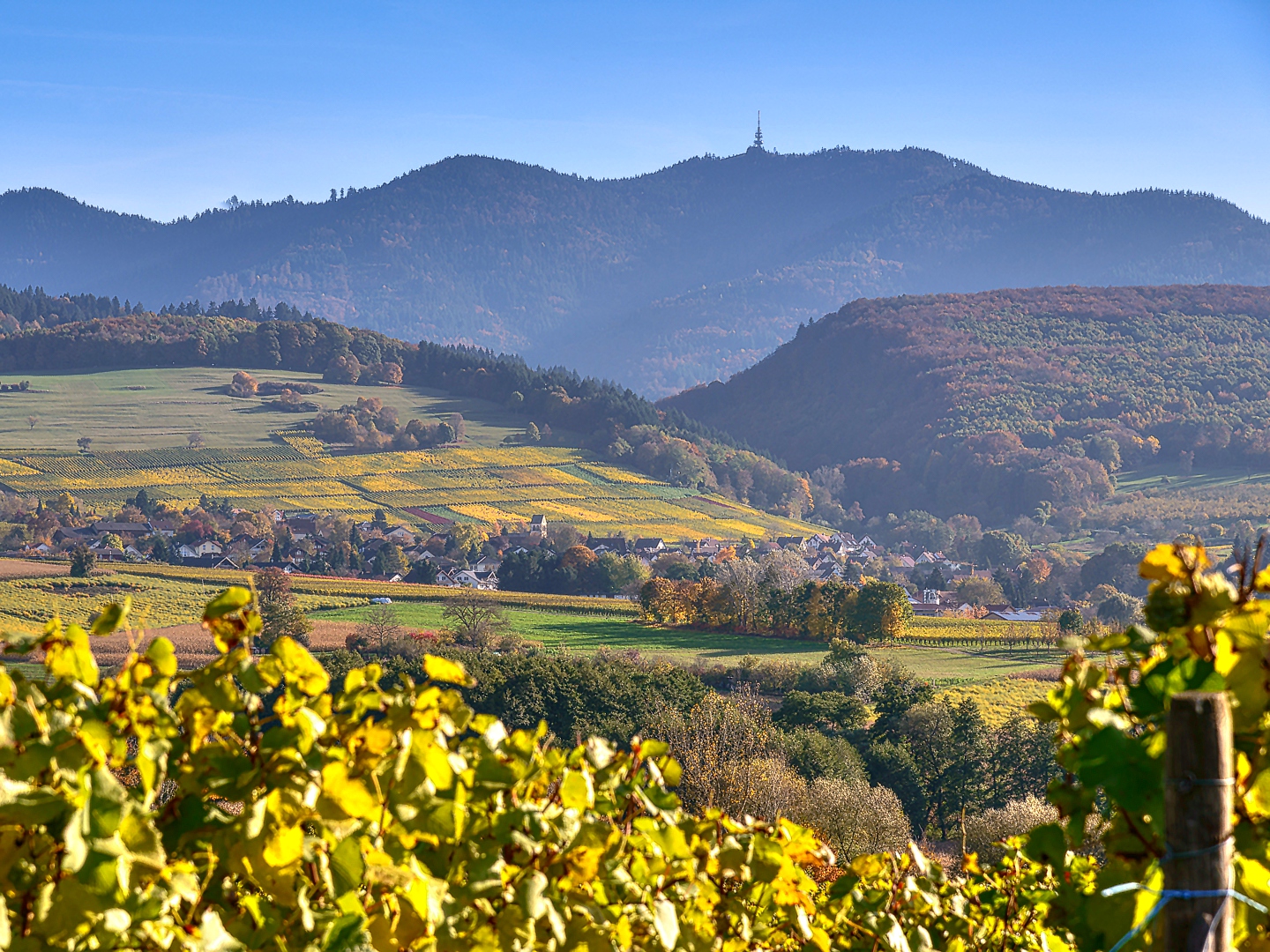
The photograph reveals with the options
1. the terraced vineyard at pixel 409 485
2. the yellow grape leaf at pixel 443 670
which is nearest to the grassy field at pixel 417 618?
the terraced vineyard at pixel 409 485

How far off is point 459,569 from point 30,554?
72.6 ft

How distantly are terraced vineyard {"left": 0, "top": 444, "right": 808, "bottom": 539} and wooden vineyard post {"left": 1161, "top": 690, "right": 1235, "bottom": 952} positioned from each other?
241 ft

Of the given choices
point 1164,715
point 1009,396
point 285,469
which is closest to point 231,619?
point 1164,715

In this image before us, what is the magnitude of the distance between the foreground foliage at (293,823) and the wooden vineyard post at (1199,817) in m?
0.72

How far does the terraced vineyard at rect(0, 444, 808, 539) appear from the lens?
74062mm

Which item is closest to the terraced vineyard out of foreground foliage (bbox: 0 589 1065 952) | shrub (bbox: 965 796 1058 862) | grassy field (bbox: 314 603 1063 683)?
grassy field (bbox: 314 603 1063 683)

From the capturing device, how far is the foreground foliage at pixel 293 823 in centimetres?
130

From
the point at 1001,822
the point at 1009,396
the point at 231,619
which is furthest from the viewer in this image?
the point at 1009,396

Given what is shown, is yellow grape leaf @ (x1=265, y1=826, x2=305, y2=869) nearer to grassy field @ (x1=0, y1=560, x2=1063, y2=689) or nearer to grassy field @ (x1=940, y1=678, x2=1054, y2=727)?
grassy field @ (x1=940, y1=678, x2=1054, y2=727)

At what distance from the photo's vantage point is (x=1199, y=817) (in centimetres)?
142

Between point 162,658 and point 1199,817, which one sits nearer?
point 1199,817

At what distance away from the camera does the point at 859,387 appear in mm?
128125

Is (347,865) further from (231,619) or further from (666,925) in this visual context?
(666,925)

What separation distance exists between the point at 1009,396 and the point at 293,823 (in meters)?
118
